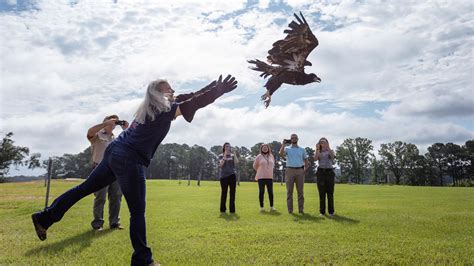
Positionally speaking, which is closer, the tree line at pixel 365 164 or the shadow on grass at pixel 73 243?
the shadow on grass at pixel 73 243

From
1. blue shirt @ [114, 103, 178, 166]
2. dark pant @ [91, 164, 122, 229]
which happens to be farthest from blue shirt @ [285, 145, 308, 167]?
blue shirt @ [114, 103, 178, 166]

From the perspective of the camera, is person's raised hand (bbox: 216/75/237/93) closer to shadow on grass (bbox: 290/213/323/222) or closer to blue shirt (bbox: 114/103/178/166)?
blue shirt (bbox: 114/103/178/166)

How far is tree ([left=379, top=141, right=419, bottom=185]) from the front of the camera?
4782 inches

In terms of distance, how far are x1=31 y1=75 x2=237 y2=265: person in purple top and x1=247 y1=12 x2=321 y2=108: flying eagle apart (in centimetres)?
95

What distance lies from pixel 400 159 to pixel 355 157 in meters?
13.8

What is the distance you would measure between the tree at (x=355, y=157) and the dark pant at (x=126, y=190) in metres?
123

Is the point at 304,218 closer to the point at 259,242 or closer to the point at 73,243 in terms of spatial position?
the point at 259,242

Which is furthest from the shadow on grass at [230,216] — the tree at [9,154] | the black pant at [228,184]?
the tree at [9,154]

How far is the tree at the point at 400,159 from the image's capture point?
121469mm

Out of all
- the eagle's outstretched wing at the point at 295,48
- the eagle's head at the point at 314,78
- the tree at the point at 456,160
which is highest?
the tree at the point at 456,160

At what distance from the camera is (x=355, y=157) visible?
125188 millimetres

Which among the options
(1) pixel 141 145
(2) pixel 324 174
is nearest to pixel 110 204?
(1) pixel 141 145

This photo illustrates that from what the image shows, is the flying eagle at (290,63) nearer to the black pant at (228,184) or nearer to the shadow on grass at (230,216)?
the shadow on grass at (230,216)

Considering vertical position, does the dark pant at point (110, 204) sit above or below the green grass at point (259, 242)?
above
